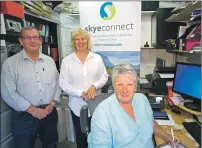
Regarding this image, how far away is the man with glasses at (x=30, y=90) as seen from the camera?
3.48 feet

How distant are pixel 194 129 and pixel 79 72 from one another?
1.00 metres

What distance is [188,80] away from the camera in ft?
4.96

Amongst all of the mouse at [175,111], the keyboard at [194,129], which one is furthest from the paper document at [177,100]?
the keyboard at [194,129]

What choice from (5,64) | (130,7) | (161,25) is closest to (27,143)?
(5,64)

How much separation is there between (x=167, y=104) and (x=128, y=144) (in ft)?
2.99

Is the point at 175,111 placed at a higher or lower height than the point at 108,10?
lower

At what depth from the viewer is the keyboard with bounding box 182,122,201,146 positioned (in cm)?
109

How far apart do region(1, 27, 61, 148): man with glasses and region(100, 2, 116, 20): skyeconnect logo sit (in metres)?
0.92

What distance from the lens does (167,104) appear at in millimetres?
1729

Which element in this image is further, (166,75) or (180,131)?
(166,75)

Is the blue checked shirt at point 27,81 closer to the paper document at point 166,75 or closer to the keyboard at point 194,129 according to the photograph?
the keyboard at point 194,129

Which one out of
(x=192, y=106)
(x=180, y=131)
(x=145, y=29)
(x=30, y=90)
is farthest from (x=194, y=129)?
(x=145, y=29)

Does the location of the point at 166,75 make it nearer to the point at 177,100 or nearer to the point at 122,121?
the point at 177,100

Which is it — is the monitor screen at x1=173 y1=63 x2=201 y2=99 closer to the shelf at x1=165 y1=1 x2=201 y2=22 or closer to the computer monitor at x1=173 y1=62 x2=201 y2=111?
the computer monitor at x1=173 y1=62 x2=201 y2=111
